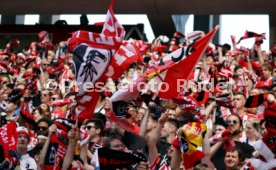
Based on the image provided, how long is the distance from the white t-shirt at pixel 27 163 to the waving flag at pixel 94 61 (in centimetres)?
125

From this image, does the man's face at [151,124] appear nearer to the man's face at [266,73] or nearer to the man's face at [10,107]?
the man's face at [10,107]

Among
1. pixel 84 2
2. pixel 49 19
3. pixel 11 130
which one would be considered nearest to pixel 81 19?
pixel 84 2

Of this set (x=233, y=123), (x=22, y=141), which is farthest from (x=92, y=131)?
(x=233, y=123)

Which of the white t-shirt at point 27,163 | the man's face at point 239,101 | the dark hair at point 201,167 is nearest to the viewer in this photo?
the dark hair at point 201,167

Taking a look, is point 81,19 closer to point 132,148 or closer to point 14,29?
point 14,29

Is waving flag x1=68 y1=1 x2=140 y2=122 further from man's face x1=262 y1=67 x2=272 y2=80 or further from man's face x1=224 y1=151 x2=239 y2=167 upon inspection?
man's face x1=262 y1=67 x2=272 y2=80

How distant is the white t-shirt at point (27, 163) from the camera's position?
428 inches

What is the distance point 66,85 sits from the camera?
632 inches

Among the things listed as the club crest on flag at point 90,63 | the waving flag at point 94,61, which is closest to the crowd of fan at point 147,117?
the waving flag at point 94,61

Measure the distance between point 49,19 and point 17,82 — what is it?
18.0m

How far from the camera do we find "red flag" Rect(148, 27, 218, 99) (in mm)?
10477

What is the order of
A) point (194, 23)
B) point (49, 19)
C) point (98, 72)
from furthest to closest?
point (49, 19) → point (194, 23) → point (98, 72)

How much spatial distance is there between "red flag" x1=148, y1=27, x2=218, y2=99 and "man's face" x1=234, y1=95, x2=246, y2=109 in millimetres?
1756

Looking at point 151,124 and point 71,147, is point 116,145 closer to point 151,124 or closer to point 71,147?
point 71,147
